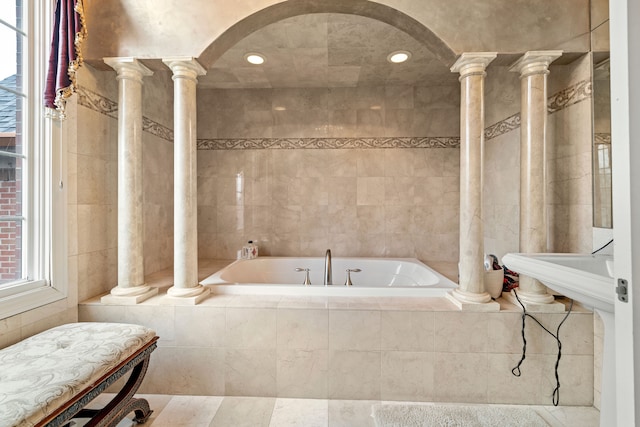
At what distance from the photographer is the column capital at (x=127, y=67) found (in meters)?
1.82

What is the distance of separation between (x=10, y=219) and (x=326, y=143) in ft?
8.07

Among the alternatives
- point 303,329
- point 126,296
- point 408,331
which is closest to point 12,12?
point 126,296

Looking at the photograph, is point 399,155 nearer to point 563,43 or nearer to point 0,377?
point 563,43

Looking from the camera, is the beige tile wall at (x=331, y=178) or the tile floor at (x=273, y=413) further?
the beige tile wall at (x=331, y=178)

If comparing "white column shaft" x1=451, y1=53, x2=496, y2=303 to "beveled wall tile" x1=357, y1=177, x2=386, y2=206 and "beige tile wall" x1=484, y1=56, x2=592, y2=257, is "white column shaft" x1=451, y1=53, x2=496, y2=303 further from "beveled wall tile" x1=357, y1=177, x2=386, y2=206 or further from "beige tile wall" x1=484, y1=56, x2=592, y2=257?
"beveled wall tile" x1=357, y1=177, x2=386, y2=206

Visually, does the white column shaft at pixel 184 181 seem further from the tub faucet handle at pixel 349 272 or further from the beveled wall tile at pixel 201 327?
the tub faucet handle at pixel 349 272

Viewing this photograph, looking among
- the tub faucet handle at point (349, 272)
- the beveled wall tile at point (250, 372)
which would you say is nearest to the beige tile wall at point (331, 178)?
the tub faucet handle at point (349, 272)

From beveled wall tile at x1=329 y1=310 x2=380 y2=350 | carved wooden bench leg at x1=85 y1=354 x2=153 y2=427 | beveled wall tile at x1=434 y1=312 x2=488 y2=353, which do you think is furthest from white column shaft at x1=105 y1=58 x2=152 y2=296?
beveled wall tile at x1=434 y1=312 x2=488 y2=353

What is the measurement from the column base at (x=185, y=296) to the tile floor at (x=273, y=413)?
1.79ft

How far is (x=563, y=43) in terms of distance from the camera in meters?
1.74

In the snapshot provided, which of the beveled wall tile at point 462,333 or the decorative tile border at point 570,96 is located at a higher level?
the decorative tile border at point 570,96

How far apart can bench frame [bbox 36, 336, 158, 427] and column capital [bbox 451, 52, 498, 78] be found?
7.62ft

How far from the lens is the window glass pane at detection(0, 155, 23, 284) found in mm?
1519

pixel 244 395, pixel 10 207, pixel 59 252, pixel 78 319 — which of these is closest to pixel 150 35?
pixel 10 207
